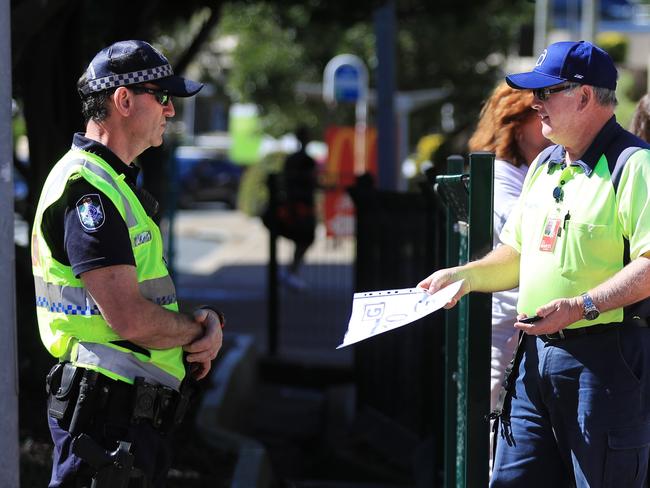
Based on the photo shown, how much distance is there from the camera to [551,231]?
10.7 feet

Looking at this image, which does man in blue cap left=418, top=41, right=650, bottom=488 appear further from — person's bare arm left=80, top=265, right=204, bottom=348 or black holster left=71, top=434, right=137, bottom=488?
black holster left=71, top=434, right=137, bottom=488

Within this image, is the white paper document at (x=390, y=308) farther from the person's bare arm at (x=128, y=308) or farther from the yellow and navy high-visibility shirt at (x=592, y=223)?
the person's bare arm at (x=128, y=308)

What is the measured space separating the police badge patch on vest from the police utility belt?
0.43 meters

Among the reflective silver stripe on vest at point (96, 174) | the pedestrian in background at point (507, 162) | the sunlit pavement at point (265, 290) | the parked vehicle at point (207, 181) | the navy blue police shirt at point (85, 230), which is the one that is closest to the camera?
the navy blue police shirt at point (85, 230)

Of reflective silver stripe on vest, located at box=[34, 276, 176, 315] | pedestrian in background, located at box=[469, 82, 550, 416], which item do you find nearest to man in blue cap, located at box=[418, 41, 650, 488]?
pedestrian in background, located at box=[469, 82, 550, 416]

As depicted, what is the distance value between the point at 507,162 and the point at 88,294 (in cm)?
172

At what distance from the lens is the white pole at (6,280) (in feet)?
11.3

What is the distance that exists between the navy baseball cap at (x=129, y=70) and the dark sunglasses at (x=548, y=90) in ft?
3.36

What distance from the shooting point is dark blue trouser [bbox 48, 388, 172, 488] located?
3186 millimetres

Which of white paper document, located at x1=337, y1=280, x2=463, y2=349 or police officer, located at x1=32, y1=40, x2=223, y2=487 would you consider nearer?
police officer, located at x1=32, y1=40, x2=223, y2=487

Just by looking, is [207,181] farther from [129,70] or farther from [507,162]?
[129,70]

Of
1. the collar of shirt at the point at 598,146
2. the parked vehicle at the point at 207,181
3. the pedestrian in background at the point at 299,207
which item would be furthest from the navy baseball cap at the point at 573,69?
the parked vehicle at the point at 207,181

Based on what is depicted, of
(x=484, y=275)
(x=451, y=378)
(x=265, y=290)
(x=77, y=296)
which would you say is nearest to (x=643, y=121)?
(x=451, y=378)

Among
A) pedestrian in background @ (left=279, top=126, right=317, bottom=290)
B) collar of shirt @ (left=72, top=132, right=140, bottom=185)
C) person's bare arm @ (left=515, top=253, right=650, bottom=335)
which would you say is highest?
collar of shirt @ (left=72, top=132, right=140, bottom=185)
